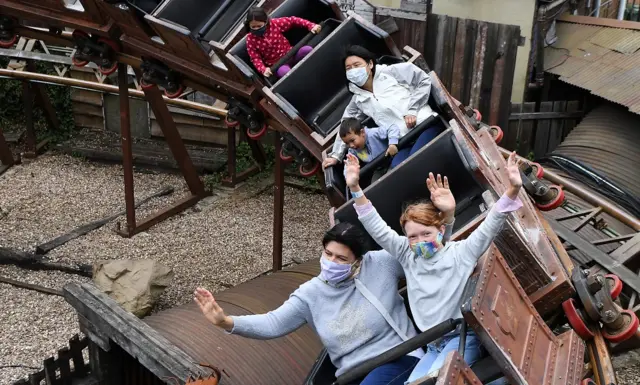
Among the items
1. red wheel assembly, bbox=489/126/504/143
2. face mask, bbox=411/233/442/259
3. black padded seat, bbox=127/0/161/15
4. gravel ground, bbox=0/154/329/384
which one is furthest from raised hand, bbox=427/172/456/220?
gravel ground, bbox=0/154/329/384

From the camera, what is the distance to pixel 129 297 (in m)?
8.03

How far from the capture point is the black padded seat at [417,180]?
4.51 metres

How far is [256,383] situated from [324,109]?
284 cm

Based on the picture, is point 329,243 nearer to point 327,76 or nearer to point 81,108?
point 327,76

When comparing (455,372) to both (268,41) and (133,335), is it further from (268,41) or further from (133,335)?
(268,41)

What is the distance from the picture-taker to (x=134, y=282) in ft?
26.7

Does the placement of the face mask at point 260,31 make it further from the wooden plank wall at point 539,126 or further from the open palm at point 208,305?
the wooden plank wall at point 539,126

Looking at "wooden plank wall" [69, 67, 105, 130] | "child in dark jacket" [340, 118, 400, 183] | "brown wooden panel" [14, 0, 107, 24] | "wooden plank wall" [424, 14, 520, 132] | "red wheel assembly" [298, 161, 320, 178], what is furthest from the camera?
"wooden plank wall" [69, 67, 105, 130]

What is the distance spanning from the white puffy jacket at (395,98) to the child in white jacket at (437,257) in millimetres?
1749

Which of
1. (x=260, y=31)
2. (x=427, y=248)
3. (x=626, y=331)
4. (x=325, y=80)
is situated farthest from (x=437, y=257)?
(x=260, y=31)

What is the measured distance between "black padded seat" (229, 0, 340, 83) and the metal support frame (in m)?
2.68

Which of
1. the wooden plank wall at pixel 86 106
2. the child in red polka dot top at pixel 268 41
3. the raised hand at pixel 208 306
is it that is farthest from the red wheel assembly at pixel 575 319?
the wooden plank wall at pixel 86 106

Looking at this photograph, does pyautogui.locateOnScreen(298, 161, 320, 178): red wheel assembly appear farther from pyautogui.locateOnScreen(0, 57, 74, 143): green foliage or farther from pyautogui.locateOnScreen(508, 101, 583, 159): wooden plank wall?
pyautogui.locateOnScreen(0, 57, 74, 143): green foliage

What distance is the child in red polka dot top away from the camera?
6719 millimetres
